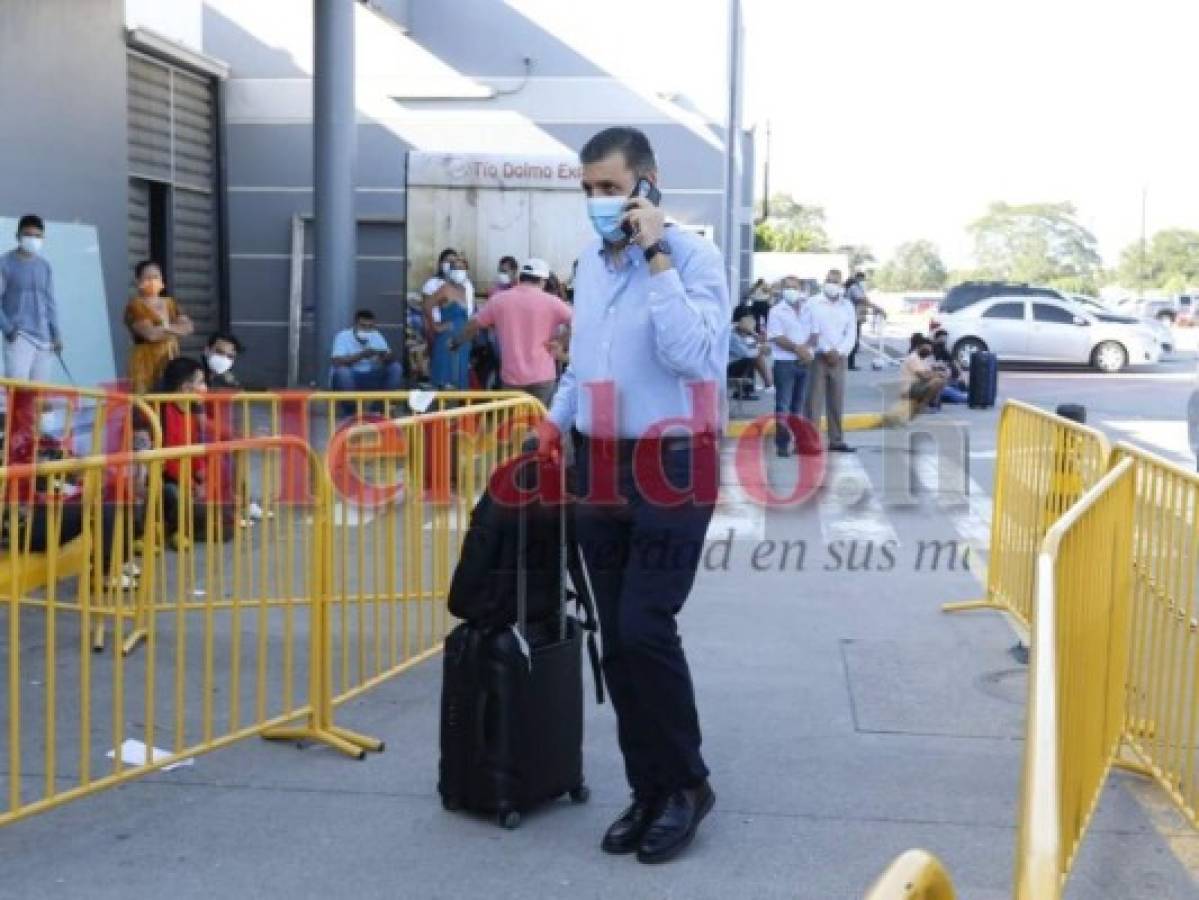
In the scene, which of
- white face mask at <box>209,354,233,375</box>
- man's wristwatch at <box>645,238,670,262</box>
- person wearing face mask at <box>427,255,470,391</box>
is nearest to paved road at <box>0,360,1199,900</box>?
man's wristwatch at <box>645,238,670,262</box>

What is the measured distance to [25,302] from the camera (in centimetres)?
1303

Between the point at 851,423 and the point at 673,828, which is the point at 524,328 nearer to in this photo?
the point at 851,423

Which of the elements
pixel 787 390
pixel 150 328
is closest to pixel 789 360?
pixel 787 390

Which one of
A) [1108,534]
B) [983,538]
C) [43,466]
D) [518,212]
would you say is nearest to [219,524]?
[43,466]

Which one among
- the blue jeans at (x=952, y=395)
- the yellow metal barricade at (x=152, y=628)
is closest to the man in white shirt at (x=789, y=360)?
the blue jeans at (x=952, y=395)

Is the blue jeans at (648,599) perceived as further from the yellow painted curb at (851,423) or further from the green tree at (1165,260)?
the green tree at (1165,260)

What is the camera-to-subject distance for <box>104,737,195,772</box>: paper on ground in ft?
17.1

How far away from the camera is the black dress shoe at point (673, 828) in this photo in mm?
4477

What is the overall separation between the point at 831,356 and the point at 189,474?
388 inches

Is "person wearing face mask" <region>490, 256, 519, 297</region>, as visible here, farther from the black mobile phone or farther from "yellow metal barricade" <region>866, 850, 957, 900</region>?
"yellow metal barricade" <region>866, 850, 957, 900</region>

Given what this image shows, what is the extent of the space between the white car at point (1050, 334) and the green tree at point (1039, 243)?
122m

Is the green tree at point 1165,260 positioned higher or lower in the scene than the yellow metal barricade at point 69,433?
higher

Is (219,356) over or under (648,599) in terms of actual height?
over

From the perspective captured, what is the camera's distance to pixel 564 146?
21.4 meters
